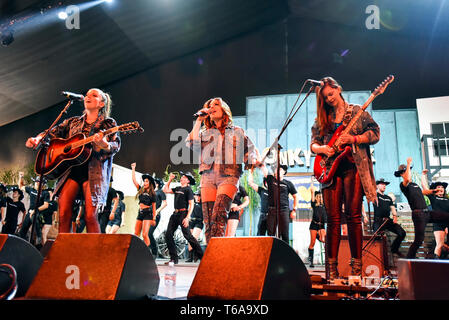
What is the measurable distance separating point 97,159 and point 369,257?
132 inches

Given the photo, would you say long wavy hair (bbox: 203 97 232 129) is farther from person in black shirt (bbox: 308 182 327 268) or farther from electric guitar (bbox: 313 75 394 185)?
person in black shirt (bbox: 308 182 327 268)

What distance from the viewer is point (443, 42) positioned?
12.9 meters

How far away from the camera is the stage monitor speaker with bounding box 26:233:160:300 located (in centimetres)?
175

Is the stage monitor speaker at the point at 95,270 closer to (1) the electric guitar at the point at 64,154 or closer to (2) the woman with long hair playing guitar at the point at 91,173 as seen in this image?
(2) the woman with long hair playing guitar at the point at 91,173

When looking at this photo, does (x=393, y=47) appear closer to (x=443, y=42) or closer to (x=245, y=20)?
(x=443, y=42)

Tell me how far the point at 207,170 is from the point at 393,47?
510 inches

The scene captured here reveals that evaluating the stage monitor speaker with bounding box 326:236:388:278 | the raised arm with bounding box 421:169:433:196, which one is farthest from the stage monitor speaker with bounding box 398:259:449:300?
the raised arm with bounding box 421:169:433:196

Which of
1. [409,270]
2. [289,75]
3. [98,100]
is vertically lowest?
[409,270]

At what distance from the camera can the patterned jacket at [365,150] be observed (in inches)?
120

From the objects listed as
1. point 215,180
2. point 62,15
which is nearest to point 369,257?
point 215,180

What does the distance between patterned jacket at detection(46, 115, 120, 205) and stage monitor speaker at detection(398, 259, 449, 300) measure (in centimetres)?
258

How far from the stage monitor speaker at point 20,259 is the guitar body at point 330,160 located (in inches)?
92.2

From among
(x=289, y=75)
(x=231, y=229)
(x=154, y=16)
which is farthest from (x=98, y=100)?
(x=289, y=75)

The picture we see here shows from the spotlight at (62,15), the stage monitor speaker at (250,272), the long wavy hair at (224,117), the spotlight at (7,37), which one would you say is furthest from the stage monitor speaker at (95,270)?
the spotlight at (62,15)
